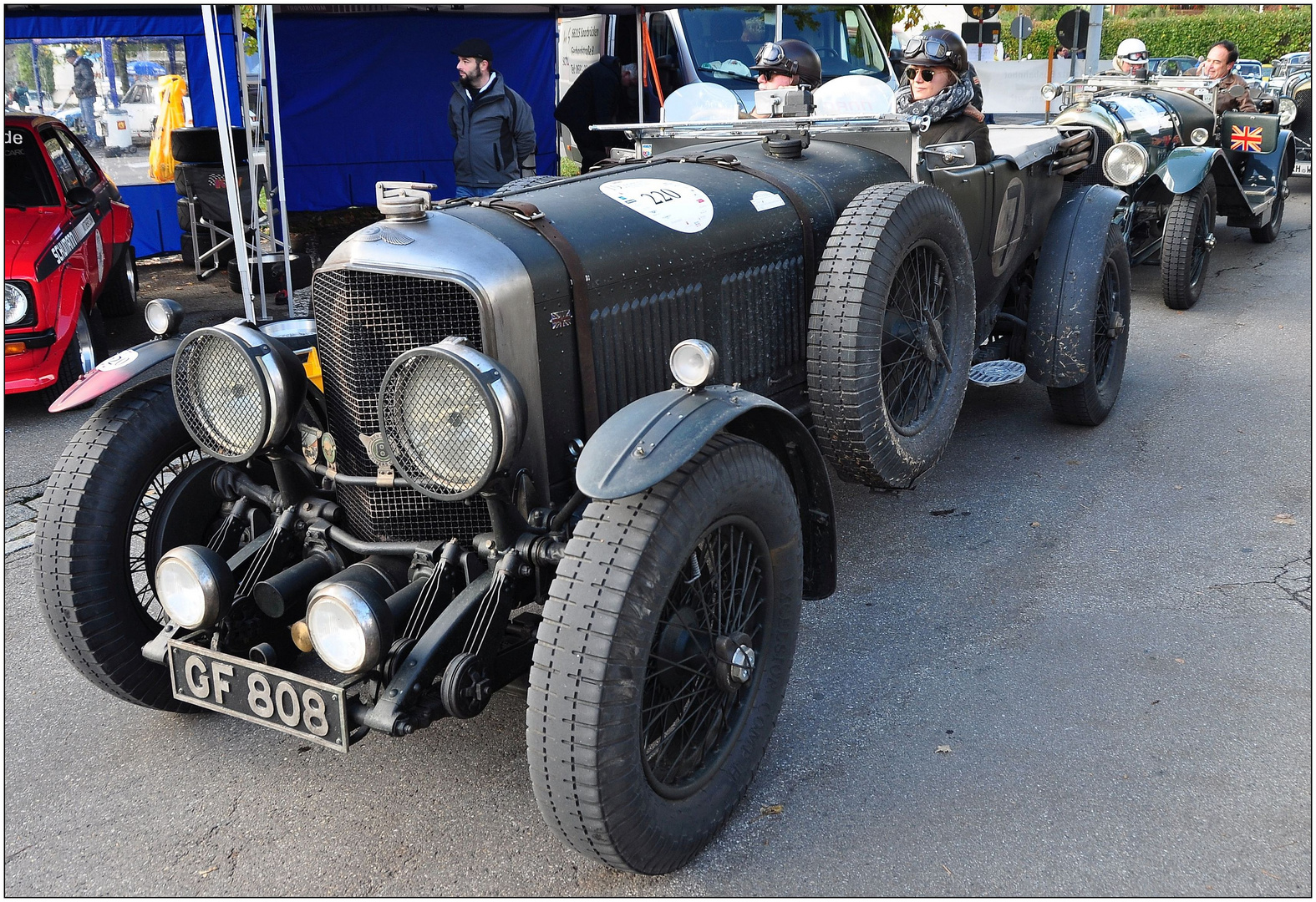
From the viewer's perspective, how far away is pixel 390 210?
287 cm

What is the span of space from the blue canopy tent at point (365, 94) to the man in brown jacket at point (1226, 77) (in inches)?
247

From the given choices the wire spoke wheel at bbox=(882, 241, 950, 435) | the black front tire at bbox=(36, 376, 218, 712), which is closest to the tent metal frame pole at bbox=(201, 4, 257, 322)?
the black front tire at bbox=(36, 376, 218, 712)

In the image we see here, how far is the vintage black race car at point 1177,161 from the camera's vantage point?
7770mm

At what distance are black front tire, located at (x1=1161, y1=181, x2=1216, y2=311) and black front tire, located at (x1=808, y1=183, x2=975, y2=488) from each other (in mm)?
4570

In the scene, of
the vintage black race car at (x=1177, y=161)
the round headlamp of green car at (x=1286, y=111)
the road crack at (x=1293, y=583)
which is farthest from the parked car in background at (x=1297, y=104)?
the road crack at (x=1293, y=583)

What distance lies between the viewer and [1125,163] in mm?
7395

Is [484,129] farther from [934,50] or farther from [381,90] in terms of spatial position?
[381,90]

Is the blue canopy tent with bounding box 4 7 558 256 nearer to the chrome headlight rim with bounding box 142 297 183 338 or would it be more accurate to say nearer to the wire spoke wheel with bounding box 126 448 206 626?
the chrome headlight rim with bounding box 142 297 183 338

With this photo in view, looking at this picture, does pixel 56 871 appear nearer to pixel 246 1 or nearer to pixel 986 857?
pixel 986 857

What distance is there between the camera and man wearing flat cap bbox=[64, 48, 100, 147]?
949 centimetres

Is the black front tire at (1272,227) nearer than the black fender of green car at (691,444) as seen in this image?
No

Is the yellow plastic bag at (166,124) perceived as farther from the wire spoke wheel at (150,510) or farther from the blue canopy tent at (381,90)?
the wire spoke wheel at (150,510)

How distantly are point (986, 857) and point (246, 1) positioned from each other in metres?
8.31

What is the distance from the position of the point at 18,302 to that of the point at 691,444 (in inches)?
212
